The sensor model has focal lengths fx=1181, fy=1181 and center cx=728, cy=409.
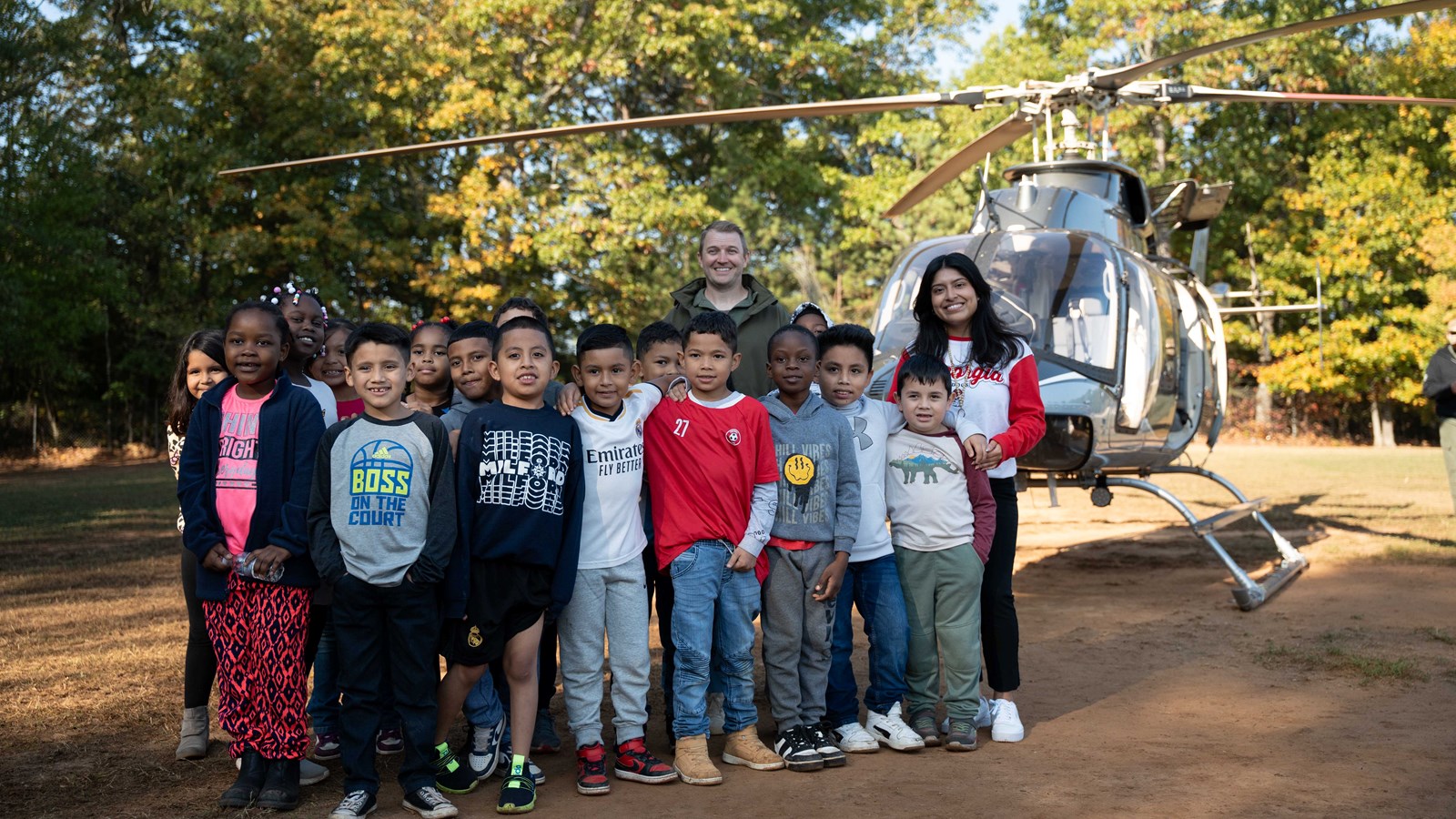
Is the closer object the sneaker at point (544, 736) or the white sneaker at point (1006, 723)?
the sneaker at point (544, 736)

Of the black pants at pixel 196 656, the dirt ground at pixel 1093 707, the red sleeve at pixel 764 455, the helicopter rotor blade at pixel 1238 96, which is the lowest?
the dirt ground at pixel 1093 707

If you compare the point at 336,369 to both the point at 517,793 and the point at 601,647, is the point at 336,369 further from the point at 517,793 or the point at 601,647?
the point at 517,793

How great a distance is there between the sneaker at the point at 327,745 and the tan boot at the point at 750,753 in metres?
1.45

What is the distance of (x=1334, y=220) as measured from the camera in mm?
28375

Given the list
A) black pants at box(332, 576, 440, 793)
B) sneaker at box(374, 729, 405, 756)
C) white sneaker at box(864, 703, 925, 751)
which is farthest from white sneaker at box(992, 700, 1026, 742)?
sneaker at box(374, 729, 405, 756)

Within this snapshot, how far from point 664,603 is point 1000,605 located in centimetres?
134

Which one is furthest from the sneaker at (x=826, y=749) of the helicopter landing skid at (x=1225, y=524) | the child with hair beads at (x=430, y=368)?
the helicopter landing skid at (x=1225, y=524)

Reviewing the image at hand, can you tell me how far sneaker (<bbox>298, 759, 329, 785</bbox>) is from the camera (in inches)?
159

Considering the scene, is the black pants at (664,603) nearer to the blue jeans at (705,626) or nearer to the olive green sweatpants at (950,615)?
the blue jeans at (705,626)

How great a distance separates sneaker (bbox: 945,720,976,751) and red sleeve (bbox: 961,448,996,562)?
2.01 feet

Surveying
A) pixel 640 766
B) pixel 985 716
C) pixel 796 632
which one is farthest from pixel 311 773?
pixel 985 716

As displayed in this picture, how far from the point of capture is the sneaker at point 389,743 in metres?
4.47

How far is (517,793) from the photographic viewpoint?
3.69 meters

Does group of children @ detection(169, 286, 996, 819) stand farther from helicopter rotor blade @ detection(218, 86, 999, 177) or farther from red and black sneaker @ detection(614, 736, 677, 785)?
helicopter rotor blade @ detection(218, 86, 999, 177)
